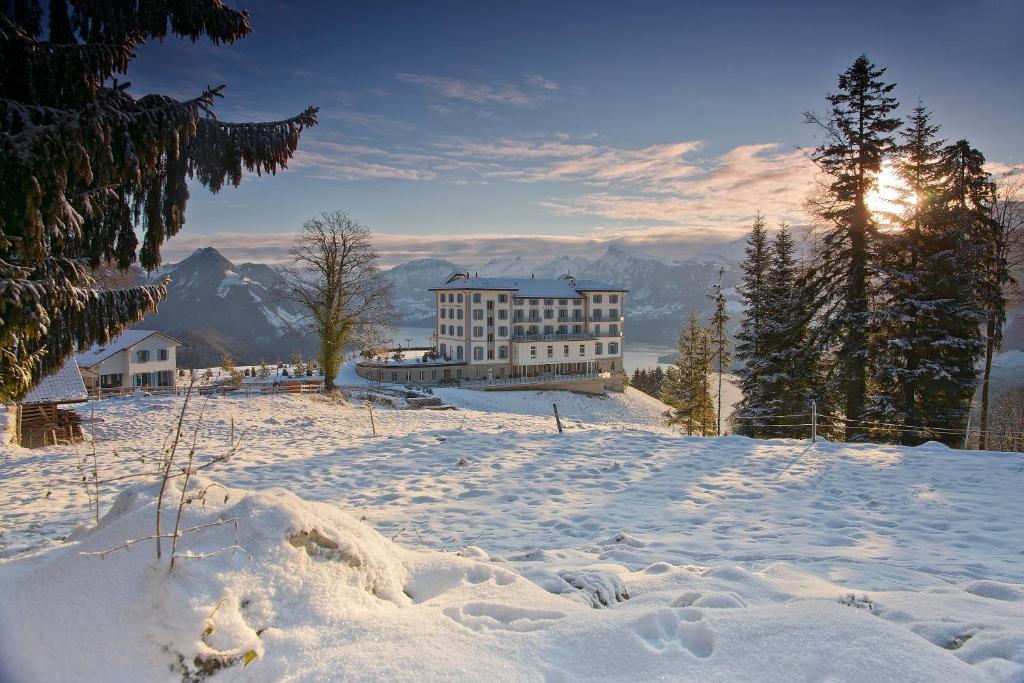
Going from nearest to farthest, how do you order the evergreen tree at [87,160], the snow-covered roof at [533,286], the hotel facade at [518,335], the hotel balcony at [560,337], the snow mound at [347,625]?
the snow mound at [347,625] → the evergreen tree at [87,160] → the hotel facade at [518,335] → the snow-covered roof at [533,286] → the hotel balcony at [560,337]

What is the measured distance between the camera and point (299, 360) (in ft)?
186

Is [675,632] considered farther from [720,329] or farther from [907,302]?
[720,329]

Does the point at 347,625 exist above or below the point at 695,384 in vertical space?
above

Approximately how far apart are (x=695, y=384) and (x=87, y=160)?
36.4 m

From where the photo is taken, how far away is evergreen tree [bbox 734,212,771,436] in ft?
89.6

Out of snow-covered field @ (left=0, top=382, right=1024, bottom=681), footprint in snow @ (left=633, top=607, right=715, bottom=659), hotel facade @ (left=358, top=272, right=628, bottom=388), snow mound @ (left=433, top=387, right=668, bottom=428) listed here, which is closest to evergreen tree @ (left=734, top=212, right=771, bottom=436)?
snow mound @ (left=433, top=387, right=668, bottom=428)

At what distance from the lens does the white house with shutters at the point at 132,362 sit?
154ft

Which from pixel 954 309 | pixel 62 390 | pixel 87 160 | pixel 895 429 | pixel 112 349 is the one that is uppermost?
pixel 87 160

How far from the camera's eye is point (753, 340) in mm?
29078

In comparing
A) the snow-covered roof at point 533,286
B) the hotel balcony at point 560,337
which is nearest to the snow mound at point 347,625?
the snow-covered roof at point 533,286

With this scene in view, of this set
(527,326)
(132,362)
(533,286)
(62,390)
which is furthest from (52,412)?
(533,286)

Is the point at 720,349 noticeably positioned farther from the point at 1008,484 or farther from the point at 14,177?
the point at 14,177

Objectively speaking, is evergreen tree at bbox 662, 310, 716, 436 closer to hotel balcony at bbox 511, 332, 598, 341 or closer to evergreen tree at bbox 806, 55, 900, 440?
evergreen tree at bbox 806, 55, 900, 440

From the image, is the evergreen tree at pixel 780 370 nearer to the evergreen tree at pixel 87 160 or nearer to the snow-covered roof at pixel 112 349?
the evergreen tree at pixel 87 160
